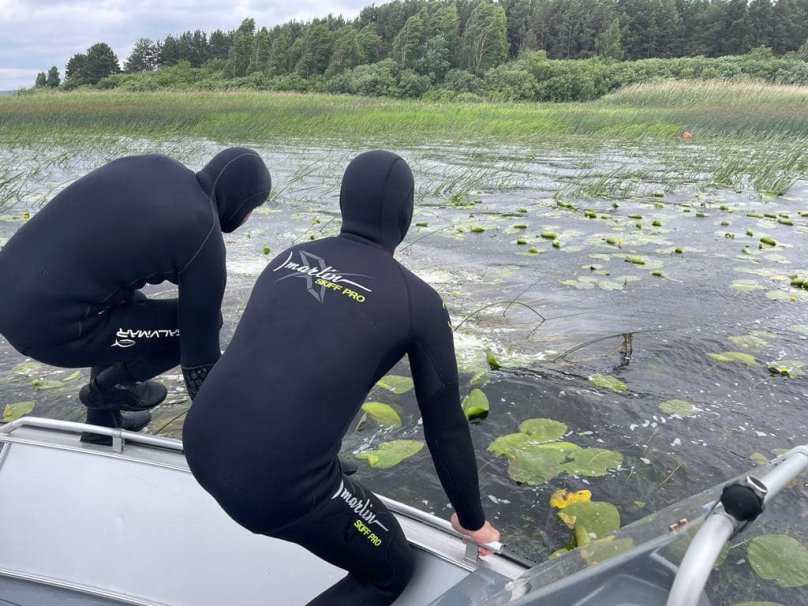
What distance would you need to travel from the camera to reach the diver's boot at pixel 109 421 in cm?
261

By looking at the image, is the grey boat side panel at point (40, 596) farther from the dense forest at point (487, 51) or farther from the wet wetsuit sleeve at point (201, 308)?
the dense forest at point (487, 51)

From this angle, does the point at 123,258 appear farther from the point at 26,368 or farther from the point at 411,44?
the point at 411,44

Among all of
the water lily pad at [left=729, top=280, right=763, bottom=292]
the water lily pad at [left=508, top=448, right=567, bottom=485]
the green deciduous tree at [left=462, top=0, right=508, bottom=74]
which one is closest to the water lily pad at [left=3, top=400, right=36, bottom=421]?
the water lily pad at [left=508, top=448, right=567, bottom=485]

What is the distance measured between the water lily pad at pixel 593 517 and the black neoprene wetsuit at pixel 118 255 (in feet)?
5.35

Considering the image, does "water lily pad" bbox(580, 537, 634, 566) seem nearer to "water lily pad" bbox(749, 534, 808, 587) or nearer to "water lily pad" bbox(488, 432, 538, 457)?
"water lily pad" bbox(749, 534, 808, 587)

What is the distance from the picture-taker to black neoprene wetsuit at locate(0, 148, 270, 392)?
2275 millimetres

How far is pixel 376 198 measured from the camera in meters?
1.87

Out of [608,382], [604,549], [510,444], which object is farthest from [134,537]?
[608,382]

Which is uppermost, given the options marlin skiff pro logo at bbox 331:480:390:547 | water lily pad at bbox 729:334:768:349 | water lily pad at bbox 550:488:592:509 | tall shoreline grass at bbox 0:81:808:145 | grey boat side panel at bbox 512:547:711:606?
tall shoreline grass at bbox 0:81:808:145

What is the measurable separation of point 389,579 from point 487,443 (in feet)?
5.51

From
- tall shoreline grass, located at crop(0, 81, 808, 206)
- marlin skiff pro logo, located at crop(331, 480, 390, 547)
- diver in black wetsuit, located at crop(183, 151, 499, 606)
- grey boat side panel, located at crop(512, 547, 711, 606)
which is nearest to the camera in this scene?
grey boat side panel, located at crop(512, 547, 711, 606)

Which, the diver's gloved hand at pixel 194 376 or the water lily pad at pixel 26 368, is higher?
the diver's gloved hand at pixel 194 376

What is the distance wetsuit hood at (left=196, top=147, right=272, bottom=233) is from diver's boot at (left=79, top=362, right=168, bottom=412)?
0.83 m

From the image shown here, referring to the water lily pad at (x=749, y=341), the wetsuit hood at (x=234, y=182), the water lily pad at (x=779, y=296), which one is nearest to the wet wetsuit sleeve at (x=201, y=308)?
the wetsuit hood at (x=234, y=182)
